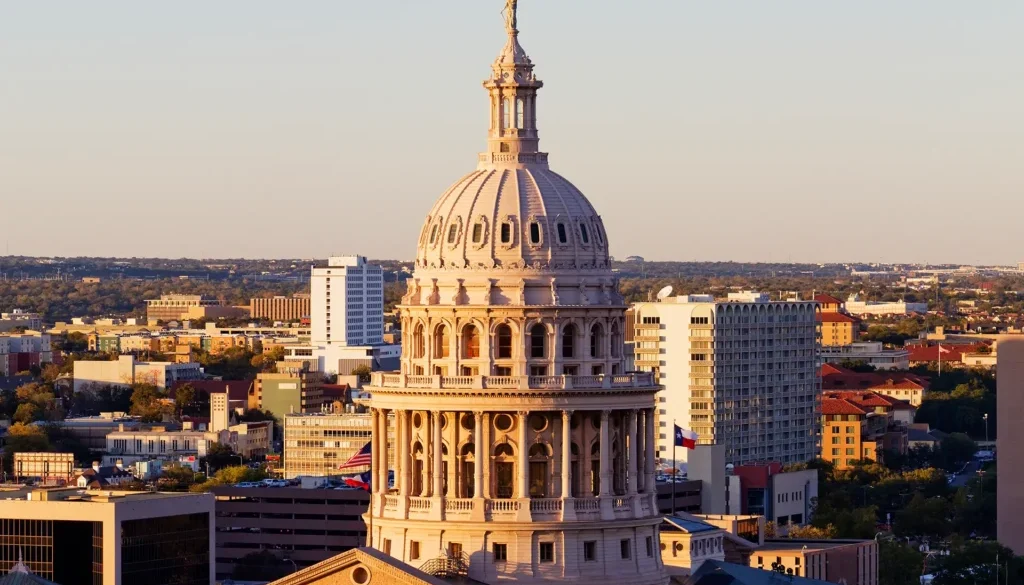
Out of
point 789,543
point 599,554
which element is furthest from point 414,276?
point 789,543

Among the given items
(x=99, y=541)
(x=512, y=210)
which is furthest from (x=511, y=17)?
(x=99, y=541)

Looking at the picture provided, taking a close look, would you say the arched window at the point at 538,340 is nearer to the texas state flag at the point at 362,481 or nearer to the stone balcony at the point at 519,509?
the stone balcony at the point at 519,509

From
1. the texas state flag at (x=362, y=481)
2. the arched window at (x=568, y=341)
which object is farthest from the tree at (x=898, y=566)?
the arched window at (x=568, y=341)

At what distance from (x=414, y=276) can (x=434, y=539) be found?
7964mm

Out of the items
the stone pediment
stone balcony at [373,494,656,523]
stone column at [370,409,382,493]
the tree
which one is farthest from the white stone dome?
the tree

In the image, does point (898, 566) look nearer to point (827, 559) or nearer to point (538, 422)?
point (827, 559)

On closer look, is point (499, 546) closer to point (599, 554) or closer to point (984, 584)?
point (599, 554)

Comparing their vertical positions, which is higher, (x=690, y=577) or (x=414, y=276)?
(x=414, y=276)

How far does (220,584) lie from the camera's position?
610 ft

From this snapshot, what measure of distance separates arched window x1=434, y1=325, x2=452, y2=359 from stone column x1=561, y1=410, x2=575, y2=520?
162 inches

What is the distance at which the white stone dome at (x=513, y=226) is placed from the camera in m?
108

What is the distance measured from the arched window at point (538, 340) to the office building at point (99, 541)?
199 ft

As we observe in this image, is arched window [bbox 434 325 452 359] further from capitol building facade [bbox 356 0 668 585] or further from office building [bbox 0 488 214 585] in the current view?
office building [bbox 0 488 214 585]

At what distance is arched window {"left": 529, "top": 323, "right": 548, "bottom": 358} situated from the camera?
4250 inches
